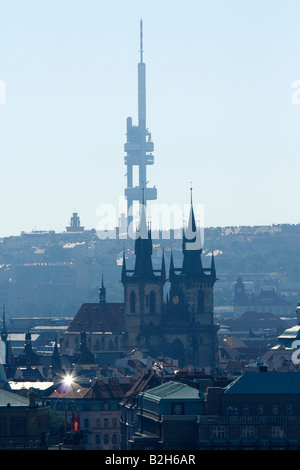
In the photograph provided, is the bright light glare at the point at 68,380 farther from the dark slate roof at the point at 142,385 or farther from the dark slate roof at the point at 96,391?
the dark slate roof at the point at 142,385

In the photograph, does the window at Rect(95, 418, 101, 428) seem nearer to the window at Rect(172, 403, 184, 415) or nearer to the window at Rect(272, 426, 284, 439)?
the window at Rect(172, 403, 184, 415)

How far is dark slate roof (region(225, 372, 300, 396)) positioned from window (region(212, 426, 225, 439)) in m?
4.29

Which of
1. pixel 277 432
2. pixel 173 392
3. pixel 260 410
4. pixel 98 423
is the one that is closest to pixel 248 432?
pixel 277 432

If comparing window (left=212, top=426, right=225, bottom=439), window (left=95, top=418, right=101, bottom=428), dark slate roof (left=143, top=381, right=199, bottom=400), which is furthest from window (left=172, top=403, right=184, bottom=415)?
window (left=95, top=418, right=101, bottom=428)

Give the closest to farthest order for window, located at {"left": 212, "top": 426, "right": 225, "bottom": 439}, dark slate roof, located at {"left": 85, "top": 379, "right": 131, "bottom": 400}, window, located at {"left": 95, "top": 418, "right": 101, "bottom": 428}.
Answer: window, located at {"left": 212, "top": 426, "right": 225, "bottom": 439} < window, located at {"left": 95, "top": 418, "right": 101, "bottom": 428} < dark slate roof, located at {"left": 85, "top": 379, "right": 131, "bottom": 400}

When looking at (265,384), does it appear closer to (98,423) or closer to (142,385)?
(98,423)

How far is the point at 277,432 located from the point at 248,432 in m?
1.40

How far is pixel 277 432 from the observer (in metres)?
118

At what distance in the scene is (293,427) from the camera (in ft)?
387

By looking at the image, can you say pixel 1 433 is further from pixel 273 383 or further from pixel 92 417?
pixel 92 417

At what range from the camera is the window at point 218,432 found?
117 meters

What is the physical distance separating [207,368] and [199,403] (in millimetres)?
76445

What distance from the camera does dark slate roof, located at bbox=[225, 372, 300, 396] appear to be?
122 m
